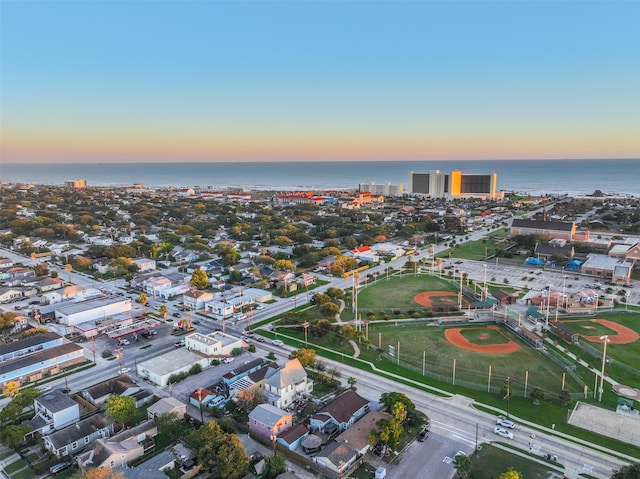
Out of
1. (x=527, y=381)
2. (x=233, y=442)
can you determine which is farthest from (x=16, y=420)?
(x=527, y=381)

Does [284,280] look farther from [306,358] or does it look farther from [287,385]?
[287,385]

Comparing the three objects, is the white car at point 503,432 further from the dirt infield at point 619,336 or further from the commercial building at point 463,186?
the commercial building at point 463,186

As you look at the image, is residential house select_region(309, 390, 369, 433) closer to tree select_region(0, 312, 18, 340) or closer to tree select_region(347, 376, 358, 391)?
tree select_region(347, 376, 358, 391)

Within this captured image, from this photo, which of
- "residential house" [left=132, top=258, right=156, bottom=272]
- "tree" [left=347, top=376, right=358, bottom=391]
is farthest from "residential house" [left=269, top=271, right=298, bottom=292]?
"tree" [left=347, top=376, right=358, bottom=391]

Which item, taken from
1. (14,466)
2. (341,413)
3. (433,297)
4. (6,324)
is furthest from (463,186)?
(14,466)

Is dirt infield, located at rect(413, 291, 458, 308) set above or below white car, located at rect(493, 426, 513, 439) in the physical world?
above
